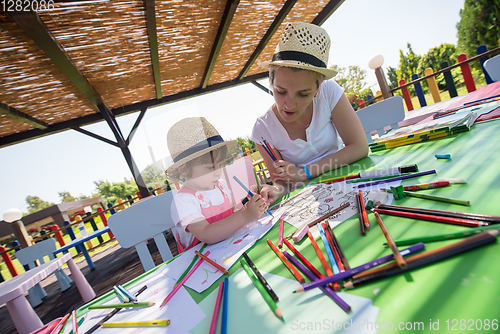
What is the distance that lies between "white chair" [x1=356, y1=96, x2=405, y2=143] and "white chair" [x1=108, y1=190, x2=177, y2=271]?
6.43ft

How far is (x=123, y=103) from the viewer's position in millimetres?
4168

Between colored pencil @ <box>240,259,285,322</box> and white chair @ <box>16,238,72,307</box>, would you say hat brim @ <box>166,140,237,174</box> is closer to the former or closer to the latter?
colored pencil @ <box>240,259,285,322</box>

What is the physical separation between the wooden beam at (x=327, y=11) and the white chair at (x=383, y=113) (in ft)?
8.01

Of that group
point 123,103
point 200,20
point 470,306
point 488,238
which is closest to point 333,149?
point 488,238

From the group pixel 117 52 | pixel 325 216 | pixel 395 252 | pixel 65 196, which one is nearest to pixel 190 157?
pixel 325 216

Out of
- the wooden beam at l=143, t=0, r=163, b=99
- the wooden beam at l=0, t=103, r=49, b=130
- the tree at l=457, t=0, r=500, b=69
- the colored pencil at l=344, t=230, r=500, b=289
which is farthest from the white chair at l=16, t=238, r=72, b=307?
the tree at l=457, t=0, r=500, b=69

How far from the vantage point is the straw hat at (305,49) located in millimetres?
1072

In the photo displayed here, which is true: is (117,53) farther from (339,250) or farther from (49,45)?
(339,250)

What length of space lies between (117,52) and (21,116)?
186 cm

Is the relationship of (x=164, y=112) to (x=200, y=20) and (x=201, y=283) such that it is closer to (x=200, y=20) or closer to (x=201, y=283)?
(x=201, y=283)

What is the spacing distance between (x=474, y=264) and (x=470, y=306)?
9cm

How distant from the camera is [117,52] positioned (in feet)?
9.21

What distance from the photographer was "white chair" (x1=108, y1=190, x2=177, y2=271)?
4.45 feet

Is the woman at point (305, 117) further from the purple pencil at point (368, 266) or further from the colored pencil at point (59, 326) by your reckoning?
the colored pencil at point (59, 326)
